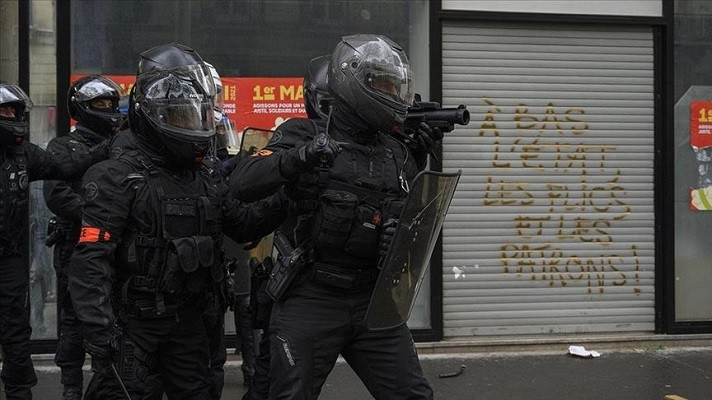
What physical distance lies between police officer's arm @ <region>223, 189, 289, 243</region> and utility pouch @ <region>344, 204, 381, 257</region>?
20.0 inches

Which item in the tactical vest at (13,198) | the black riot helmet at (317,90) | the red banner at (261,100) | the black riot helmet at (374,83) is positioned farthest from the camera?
the red banner at (261,100)

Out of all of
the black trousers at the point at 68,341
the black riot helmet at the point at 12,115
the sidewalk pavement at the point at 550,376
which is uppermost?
the black riot helmet at the point at 12,115

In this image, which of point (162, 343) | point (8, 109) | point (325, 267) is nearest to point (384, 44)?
point (325, 267)

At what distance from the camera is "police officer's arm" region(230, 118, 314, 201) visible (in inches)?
170

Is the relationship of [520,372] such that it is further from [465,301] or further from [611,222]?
[611,222]

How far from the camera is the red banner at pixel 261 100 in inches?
313

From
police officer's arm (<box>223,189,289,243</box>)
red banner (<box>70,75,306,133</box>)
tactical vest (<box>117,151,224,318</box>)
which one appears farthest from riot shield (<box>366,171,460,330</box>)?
red banner (<box>70,75,306,133</box>)

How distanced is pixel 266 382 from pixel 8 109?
2.31 metres

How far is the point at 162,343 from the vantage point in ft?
15.3

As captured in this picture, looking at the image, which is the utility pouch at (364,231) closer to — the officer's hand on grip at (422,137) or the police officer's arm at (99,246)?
the officer's hand on grip at (422,137)

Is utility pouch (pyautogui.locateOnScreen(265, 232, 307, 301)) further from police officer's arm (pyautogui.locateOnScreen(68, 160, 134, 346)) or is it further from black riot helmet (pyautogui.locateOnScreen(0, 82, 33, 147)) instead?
black riot helmet (pyautogui.locateOnScreen(0, 82, 33, 147))

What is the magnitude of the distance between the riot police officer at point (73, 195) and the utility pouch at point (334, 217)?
7.60 ft

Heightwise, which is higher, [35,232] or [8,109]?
[8,109]

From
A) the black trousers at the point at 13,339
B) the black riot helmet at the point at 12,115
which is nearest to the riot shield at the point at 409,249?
the black trousers at the point at 13,339
